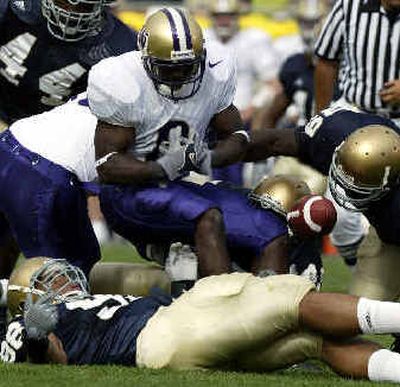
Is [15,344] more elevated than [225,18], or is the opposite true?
[15,344]

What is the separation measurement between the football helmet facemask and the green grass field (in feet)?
5.98

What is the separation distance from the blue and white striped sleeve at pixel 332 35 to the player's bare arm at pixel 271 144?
159 centimetres

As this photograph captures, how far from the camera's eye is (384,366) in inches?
174

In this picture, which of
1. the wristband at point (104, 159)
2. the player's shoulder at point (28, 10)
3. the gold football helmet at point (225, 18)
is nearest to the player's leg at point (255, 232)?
the wristband at point (104, 159)

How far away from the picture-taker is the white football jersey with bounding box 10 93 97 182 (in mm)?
5691

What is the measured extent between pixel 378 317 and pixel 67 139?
1.73 meters

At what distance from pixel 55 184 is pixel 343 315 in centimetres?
159

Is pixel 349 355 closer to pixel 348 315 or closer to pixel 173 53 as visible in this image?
pixel 348 315

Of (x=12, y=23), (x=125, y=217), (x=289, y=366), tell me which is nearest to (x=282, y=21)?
(x=12, y=23)

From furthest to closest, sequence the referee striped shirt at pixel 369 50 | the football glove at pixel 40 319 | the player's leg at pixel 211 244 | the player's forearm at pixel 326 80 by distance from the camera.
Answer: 1. the player's forearm at pixel 326 80
2. the referee striped shirt at pixel 369 50
3. the player's leg at pixel 211 244
4. the football glove at pixel 40 319

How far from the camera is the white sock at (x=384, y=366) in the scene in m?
4.39

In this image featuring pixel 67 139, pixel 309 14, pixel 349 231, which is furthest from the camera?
pixel 309 14

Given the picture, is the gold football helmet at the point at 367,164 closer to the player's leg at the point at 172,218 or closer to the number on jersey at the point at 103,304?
the player's leg at the point at 172,218

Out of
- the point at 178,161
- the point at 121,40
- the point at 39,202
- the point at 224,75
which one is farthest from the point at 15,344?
the point at 121,40
